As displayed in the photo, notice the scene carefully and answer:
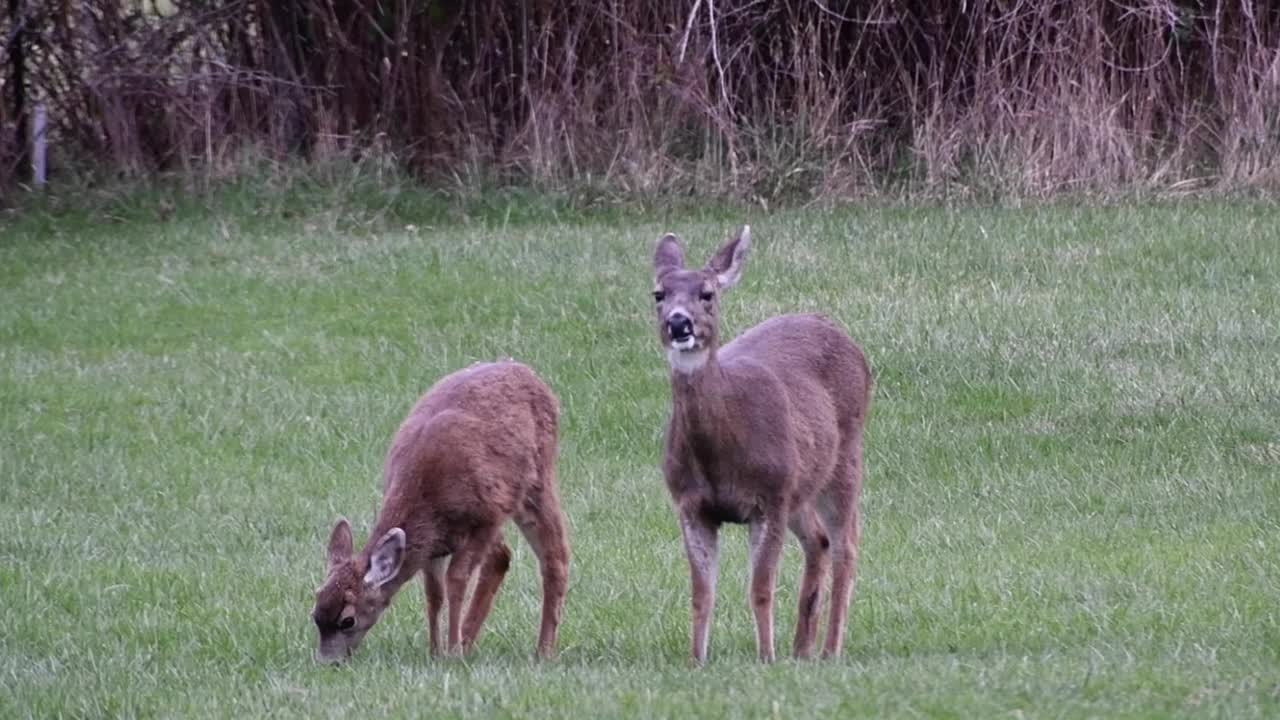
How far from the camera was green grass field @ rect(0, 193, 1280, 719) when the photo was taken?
7.09 meters

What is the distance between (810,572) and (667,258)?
132cm

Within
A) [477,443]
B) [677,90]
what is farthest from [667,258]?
[677,90]

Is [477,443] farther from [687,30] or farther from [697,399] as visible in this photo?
[687,30]

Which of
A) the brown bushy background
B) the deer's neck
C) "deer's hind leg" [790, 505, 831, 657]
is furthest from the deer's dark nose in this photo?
the brown bushy background

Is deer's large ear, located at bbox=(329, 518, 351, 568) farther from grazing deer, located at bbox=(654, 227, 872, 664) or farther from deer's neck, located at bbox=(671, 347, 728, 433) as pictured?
deer's neck, located at bbox=(671, 347, 728, 433)

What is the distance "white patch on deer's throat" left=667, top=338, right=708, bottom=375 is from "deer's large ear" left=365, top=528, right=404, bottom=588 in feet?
3.79

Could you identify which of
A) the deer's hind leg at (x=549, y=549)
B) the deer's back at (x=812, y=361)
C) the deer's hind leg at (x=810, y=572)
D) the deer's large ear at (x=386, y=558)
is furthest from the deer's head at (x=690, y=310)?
the deer's large ear at (x=386, y=558)

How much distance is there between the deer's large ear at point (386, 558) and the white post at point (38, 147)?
36.6 ft

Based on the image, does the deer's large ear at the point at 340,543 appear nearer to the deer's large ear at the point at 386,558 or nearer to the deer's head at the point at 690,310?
the deer's large ear at the point at 386,558

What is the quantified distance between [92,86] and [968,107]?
7360mm

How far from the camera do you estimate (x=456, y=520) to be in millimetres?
8016

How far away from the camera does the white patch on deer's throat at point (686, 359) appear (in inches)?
297

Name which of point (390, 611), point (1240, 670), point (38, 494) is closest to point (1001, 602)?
point (1240, 670)

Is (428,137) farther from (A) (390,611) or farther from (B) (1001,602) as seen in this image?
(B) (1001,602)
